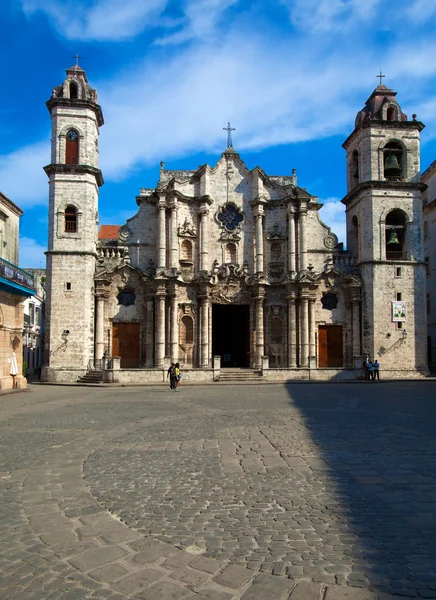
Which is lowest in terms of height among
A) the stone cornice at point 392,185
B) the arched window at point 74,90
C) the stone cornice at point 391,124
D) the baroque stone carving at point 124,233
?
the baroque stone carving at point 124,233

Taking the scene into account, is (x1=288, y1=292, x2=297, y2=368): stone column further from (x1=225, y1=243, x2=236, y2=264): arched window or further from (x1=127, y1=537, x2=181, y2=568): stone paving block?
(x1=127, y1=537, x2=181, y2=568): stone paving block

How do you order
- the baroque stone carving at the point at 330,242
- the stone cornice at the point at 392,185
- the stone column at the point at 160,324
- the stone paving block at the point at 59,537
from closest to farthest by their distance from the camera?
1. the stone paving block at the point at 59,537
2. the stone column at the point at 160,324
3. the stone cornice at the point at 392,185
4. the baroque stone carving at the point at 330,242

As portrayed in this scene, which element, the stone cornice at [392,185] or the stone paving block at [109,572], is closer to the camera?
the stone paving block at [109,572]

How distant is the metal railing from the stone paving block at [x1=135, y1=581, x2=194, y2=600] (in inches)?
769

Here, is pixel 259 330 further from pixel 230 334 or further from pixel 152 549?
pixel 152 549

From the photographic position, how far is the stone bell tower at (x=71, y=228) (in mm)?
30547

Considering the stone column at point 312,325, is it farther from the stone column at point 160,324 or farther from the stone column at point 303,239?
the stone column at point 160,324

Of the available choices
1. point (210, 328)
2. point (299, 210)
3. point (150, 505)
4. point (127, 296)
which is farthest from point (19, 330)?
point (150, 505)

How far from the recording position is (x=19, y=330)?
25266 mm

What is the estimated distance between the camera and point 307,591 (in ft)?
13.2

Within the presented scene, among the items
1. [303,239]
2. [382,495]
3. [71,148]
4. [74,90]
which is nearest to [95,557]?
[382,495]

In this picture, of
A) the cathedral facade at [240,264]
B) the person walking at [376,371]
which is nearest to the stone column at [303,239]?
the cathedral facade at [240,264]

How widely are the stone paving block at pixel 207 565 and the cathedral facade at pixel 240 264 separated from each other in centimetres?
2580

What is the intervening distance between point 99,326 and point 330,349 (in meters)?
14.3
